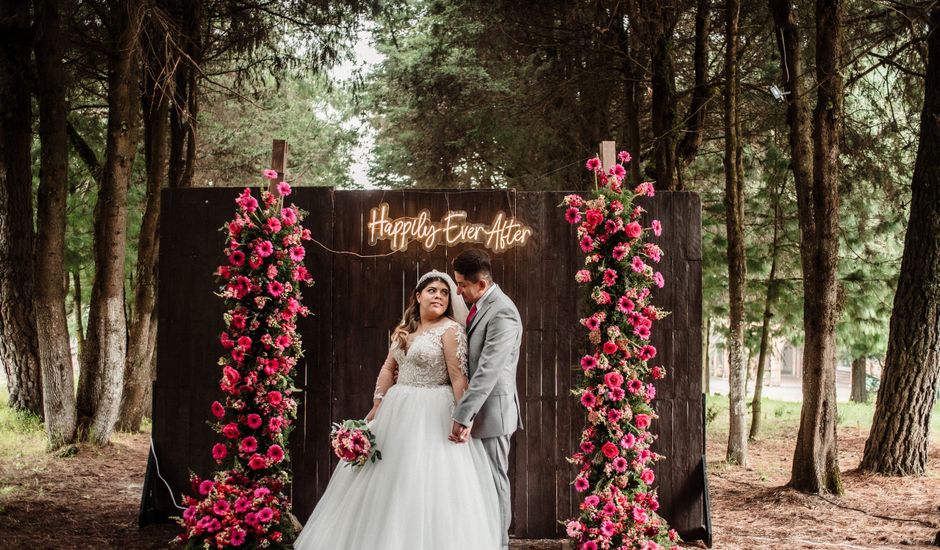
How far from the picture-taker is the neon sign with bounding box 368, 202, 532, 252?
5.72 m

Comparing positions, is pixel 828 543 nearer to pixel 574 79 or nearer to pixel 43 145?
pixel 574 79

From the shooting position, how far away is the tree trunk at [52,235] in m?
7.64

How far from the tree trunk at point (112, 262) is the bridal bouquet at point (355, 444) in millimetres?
4808

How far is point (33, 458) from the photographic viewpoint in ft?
24.7

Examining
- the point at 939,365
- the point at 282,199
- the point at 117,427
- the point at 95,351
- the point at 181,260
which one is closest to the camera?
the point at 282,199

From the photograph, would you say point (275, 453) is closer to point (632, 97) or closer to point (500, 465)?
point (500, 465)

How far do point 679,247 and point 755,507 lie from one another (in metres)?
2.69

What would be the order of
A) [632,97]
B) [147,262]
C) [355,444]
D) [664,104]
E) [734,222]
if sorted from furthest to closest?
[632,97] < [664,104] < [147,262] < [734,222] < [355,444]

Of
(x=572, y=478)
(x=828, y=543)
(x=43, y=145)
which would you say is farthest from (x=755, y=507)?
(x=43, y=145)

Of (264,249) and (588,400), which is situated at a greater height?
(264,249)

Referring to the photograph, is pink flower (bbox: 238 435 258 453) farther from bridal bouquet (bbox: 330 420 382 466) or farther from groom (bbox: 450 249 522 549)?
groom (bbox: 450 249 522 549)

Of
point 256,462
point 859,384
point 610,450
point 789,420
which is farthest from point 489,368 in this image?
point 859,384

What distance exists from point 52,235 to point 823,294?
25.5ft

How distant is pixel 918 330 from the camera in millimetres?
7242
